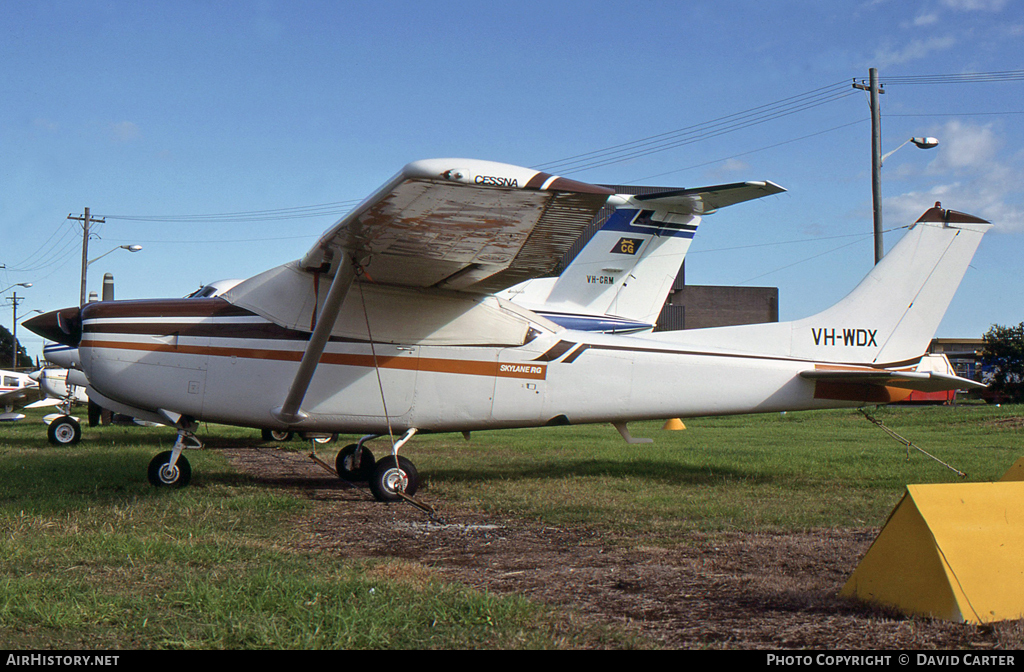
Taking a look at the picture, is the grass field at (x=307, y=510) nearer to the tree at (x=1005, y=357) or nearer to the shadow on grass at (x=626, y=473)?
the shadow on grass at (x=626, y=473)

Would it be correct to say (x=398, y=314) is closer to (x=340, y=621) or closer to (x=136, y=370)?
(x=136, y=370)

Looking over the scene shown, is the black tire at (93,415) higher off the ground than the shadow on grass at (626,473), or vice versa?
the shadow on grass at (626,473)

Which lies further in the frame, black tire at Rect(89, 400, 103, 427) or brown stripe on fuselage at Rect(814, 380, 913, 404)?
black tire at Rect(89, 400, 103, 427)

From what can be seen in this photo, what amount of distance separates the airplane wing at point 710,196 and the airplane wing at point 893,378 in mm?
3772

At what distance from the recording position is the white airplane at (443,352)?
7.00 meters

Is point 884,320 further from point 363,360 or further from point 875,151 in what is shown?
point 875,151

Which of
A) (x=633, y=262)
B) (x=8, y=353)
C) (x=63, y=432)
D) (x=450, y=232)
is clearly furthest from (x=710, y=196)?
(x=8, y=353)

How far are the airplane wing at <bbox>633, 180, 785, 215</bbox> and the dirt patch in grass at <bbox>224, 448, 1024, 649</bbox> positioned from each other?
24.8 feet

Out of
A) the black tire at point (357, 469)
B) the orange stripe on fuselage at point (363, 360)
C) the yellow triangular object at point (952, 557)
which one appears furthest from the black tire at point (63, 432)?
the yellow triangular object at point (952, 557)

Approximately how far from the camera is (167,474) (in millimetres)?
7281

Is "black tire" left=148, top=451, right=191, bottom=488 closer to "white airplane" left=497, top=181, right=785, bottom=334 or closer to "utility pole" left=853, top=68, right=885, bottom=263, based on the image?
"white airplane" left=497, top=181, right=785, bottom=334

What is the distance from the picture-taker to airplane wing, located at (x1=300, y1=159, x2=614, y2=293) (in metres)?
4.48

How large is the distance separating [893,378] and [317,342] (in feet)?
19.9

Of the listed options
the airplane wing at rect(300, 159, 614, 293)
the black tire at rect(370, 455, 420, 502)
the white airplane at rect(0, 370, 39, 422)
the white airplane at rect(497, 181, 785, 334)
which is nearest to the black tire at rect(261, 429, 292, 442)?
the white airplane at rect(497, 181, 785, 334)
